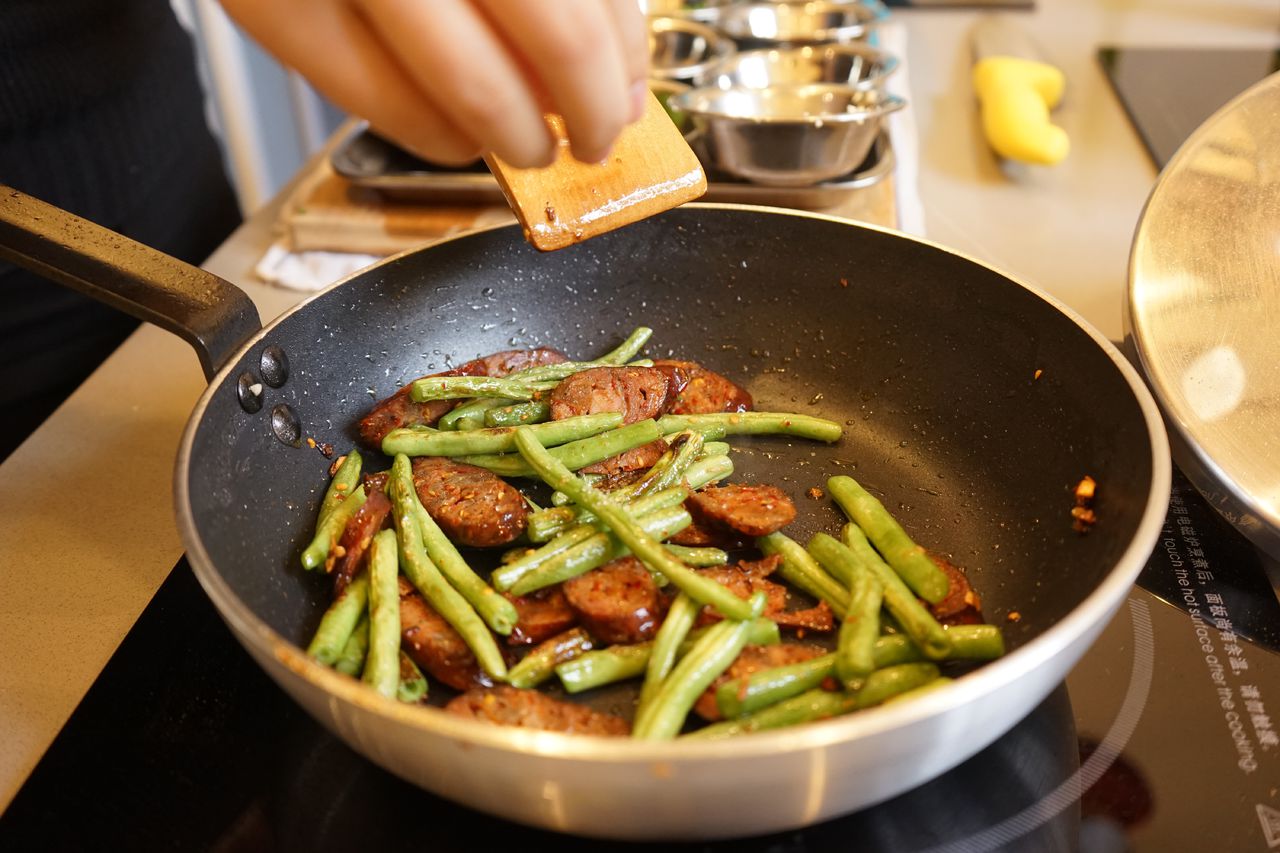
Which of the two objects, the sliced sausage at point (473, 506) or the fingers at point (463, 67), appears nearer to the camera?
the fingers at point (463, 67)

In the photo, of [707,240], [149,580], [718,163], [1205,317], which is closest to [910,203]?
[718,163]

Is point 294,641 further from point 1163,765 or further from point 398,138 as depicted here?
point 1163,765

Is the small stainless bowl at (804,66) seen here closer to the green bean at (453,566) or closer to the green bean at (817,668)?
the green bean at (453,566)

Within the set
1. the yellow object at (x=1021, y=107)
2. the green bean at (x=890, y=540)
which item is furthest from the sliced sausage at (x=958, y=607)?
the yellow object at (x=1021, y=107)

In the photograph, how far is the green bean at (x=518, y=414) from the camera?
1854 millimetres

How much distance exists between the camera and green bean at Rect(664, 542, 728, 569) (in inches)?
62.3

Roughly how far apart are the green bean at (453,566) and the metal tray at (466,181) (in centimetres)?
107

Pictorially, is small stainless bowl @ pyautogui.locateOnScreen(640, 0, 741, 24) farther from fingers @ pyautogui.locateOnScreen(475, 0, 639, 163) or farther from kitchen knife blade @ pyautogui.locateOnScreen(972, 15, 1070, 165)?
fingers @ pyautogui.locateOnScreen(475, 0, 639, 163)

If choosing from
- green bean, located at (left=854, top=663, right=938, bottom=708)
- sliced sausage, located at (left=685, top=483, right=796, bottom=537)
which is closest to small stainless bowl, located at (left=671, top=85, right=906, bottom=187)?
sliced sausage, located at (left=685, top=483, right=796, bottom=537)

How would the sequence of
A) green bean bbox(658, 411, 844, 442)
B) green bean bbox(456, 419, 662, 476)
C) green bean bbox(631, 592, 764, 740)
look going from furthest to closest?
green bean bbox(658, 411, 844, 442)
green bean bbox(456, 419, 662, 476)
green bean bbox(631, 592, 764, 740)

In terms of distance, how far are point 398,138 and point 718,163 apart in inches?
59.9

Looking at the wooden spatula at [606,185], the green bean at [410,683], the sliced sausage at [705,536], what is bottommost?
the sliced sausage at [705,536]

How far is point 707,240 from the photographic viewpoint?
208 cm

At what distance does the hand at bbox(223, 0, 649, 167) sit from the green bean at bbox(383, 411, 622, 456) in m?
0.71
